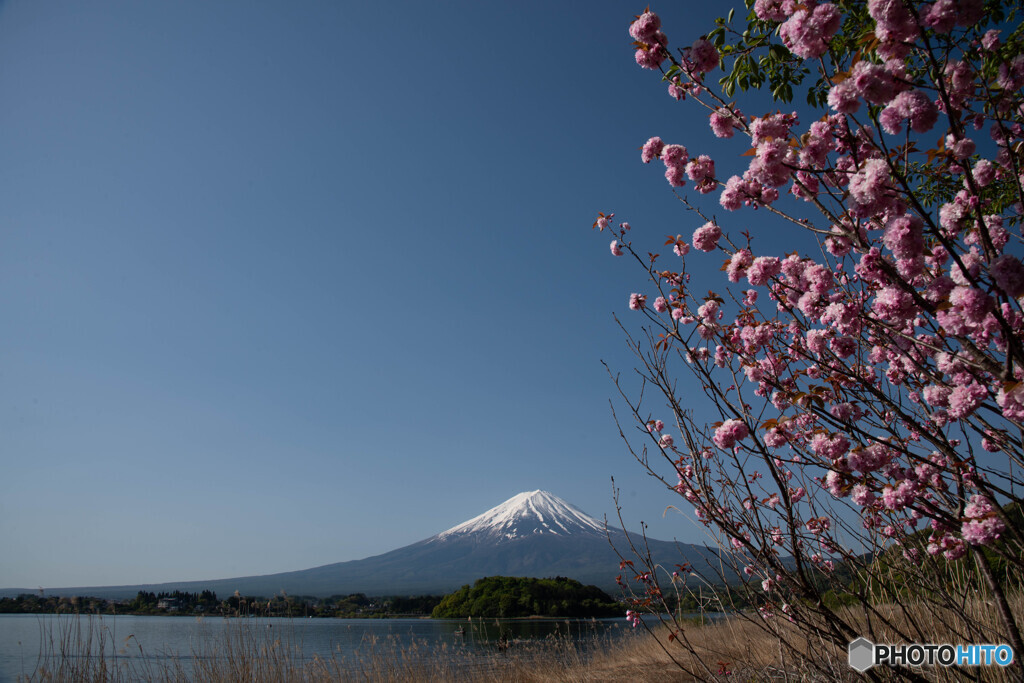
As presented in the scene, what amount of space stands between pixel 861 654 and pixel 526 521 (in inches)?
3419

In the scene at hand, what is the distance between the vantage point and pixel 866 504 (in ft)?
7.07

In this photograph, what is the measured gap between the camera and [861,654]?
190 cm

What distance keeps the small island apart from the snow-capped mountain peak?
43979 mm

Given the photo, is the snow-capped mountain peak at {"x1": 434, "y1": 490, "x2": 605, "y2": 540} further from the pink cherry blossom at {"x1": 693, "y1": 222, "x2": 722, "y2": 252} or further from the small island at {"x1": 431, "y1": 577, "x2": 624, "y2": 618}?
the pink cherry blossom at {"x1": 693, "y1": 222, "x2": 722, "y2": 252}

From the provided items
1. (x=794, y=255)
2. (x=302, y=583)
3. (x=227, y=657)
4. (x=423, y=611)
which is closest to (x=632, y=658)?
(x=227, y=657)

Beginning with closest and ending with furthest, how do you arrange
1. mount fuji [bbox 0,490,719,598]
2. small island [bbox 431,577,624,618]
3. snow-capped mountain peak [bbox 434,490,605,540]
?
small island [bbox 431,577,624,618], mount fuji [bbox 0,490,719,598], snow-capped mountain peak [bbox 434,490,605,540]

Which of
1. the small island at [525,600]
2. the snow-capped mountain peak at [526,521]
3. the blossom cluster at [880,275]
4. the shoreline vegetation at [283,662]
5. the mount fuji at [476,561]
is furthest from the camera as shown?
the snow-capped mountain peak at [526,521]

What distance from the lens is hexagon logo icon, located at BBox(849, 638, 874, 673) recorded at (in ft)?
6.13

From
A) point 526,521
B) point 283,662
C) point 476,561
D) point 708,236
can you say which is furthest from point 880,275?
point 526,521

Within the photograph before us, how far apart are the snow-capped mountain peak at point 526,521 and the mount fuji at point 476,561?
16cm

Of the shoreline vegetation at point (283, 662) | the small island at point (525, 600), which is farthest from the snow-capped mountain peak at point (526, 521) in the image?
the shoreline vegetation at point (283, 662)

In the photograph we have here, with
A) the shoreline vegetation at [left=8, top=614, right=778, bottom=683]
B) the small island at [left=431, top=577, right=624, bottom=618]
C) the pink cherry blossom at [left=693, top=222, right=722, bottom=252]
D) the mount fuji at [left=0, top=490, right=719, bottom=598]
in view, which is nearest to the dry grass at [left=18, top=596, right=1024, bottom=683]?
the shoreline vegetation at [left=8, top=614, right=778, bottom=683]

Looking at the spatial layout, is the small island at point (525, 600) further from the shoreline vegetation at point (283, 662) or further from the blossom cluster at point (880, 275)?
the blossom cluster at point (880, 275)

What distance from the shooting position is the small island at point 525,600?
27.2 m
